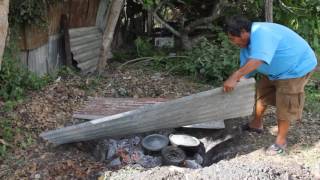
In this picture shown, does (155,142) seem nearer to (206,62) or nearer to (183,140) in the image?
(183,140)

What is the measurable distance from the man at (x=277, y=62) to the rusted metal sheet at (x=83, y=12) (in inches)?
152

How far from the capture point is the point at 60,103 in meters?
5.39

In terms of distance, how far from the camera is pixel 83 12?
24.8 feet

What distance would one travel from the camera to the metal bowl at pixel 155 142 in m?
4.46

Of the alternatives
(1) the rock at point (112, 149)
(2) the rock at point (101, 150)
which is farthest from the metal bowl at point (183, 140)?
(2) the rock at point (101, 150)

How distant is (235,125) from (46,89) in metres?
2.59

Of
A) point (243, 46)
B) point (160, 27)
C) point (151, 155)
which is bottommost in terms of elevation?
point (151, 155)

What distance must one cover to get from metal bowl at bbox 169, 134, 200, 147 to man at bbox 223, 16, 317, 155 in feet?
2.53

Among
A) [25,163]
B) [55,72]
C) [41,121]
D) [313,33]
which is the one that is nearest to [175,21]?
[313,33]

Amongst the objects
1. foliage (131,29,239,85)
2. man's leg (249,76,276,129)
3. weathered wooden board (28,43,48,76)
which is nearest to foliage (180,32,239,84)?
foliage (131,29,239,85)

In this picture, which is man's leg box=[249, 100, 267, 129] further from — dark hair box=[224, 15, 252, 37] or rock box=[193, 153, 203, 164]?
→ dark hair box=[224, 15, 252, 37]

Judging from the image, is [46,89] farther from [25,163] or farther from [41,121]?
[25,163]

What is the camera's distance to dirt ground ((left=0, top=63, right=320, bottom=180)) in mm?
3666

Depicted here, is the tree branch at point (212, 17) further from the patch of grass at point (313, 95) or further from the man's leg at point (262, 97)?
the man's leg at point (262, 97)
